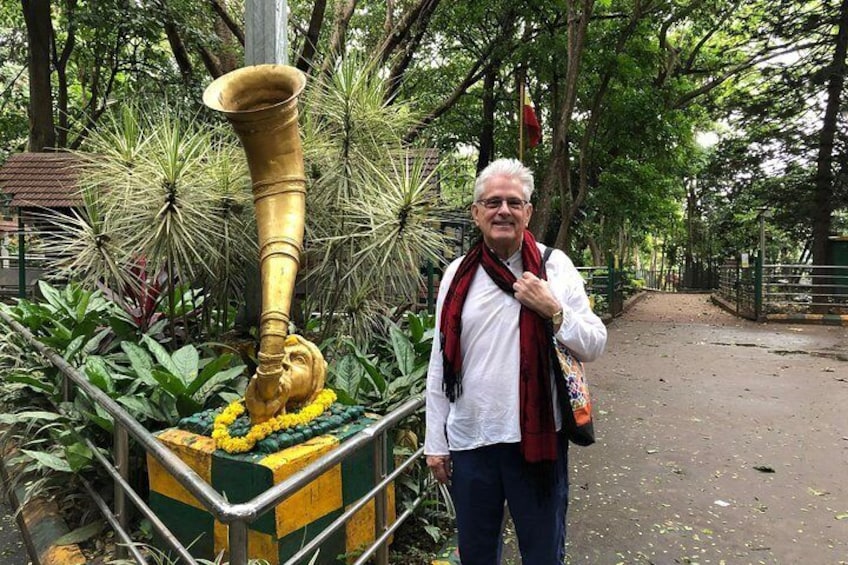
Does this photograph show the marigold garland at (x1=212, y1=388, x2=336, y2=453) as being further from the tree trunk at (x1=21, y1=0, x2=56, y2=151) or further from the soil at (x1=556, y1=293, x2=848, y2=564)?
the tree trunk at (x1=21, y1=0, x2=56, y2=151)

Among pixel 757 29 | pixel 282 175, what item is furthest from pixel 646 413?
pixel 757 29

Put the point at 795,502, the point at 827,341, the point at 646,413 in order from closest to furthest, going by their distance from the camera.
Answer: the point at 795,502
the point at 646,413
the point at 827,341

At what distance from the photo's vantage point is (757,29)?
16359 millimetres

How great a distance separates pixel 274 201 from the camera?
3.35 meters

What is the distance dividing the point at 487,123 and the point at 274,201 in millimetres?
14506

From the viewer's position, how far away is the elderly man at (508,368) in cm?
201

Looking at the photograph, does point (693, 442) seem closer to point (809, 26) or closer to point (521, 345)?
point (521, 345)

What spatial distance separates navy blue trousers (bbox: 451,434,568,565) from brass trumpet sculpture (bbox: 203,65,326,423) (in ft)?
3.15

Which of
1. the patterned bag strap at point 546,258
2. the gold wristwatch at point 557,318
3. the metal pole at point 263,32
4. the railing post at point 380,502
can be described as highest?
the metal pole at point 263,32

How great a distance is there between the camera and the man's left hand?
1955 millimetres

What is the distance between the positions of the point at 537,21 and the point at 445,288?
42.3 feet

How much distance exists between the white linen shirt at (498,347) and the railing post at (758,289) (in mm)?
13667

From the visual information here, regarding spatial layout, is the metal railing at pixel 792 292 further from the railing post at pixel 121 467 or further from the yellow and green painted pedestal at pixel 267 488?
the railing post at pixel 121 467

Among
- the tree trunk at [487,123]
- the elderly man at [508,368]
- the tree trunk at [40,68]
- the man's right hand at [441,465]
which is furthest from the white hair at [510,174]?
the tree trunk at [487,123]
